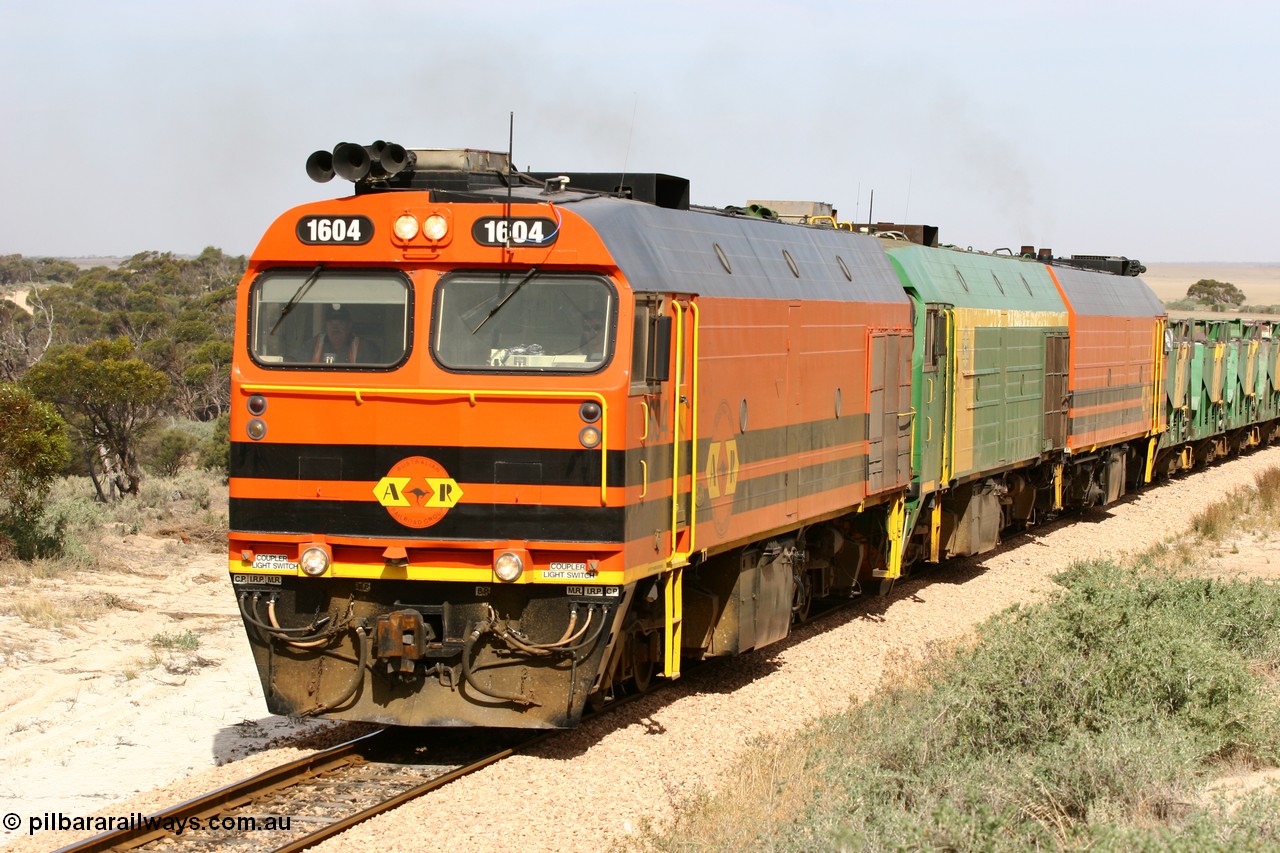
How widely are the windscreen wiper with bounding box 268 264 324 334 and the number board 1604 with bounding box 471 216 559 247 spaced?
3.52 feet

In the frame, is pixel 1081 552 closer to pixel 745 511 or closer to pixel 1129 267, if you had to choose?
pixel 1129 267

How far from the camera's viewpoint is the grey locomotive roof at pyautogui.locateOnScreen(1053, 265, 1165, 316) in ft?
70.7

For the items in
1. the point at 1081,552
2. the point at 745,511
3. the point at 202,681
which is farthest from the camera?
the point at 1081,552

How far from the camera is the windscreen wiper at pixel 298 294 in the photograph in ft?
30.1

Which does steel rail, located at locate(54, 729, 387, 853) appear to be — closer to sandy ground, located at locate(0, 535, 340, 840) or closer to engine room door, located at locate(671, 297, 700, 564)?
sandy ground, located at locate(0, 535, 340, 840)

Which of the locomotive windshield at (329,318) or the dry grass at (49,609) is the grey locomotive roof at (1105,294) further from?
the locomotive windshield at (329,318)

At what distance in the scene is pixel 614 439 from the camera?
28.9ft

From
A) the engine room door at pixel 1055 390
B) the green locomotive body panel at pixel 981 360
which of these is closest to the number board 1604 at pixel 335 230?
the green locomotive body panel at pixel 981 360

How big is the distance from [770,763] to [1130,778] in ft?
7.57

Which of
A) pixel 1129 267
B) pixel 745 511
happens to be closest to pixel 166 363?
pixel 1129 267

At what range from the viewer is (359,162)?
9.52 meters

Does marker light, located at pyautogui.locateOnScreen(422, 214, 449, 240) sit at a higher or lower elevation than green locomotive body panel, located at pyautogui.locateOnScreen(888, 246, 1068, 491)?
higher

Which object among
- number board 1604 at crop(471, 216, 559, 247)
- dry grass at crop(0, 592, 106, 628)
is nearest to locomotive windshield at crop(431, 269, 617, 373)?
number board 1604 at crop(471, 216, 559, 247)

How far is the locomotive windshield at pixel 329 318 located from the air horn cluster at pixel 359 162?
74cm
